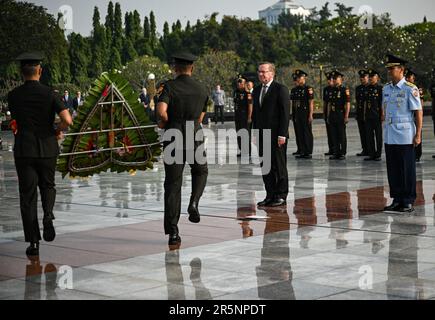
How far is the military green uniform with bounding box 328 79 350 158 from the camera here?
19531 mm

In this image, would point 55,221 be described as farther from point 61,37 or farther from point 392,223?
point 61,37

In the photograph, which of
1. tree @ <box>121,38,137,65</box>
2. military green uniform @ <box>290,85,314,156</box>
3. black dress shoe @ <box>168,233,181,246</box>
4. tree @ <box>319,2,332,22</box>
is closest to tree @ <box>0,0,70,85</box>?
military green uniform @ <box>290,85,314,156</box>

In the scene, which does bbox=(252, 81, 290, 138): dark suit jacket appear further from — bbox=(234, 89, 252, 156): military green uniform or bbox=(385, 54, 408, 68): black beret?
bbox=(234, 89, 252, 156): military green uniform

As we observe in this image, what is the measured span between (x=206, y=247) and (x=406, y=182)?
336 centimetres

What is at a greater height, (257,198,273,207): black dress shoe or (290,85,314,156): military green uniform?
(290,85,314,156): military green uniform

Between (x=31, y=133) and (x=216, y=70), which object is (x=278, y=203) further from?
(x=216, y=70)

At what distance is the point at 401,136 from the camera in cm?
1114

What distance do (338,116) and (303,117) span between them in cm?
80

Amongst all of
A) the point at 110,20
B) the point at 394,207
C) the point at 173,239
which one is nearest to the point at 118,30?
the point at 110,20

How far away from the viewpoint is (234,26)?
241ft

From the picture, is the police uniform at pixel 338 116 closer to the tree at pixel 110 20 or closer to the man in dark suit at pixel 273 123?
the man in dark suit at pixel 273 123

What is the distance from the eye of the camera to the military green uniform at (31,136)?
857cm

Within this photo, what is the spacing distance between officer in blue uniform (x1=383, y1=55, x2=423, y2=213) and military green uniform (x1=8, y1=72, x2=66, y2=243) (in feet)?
14.5
